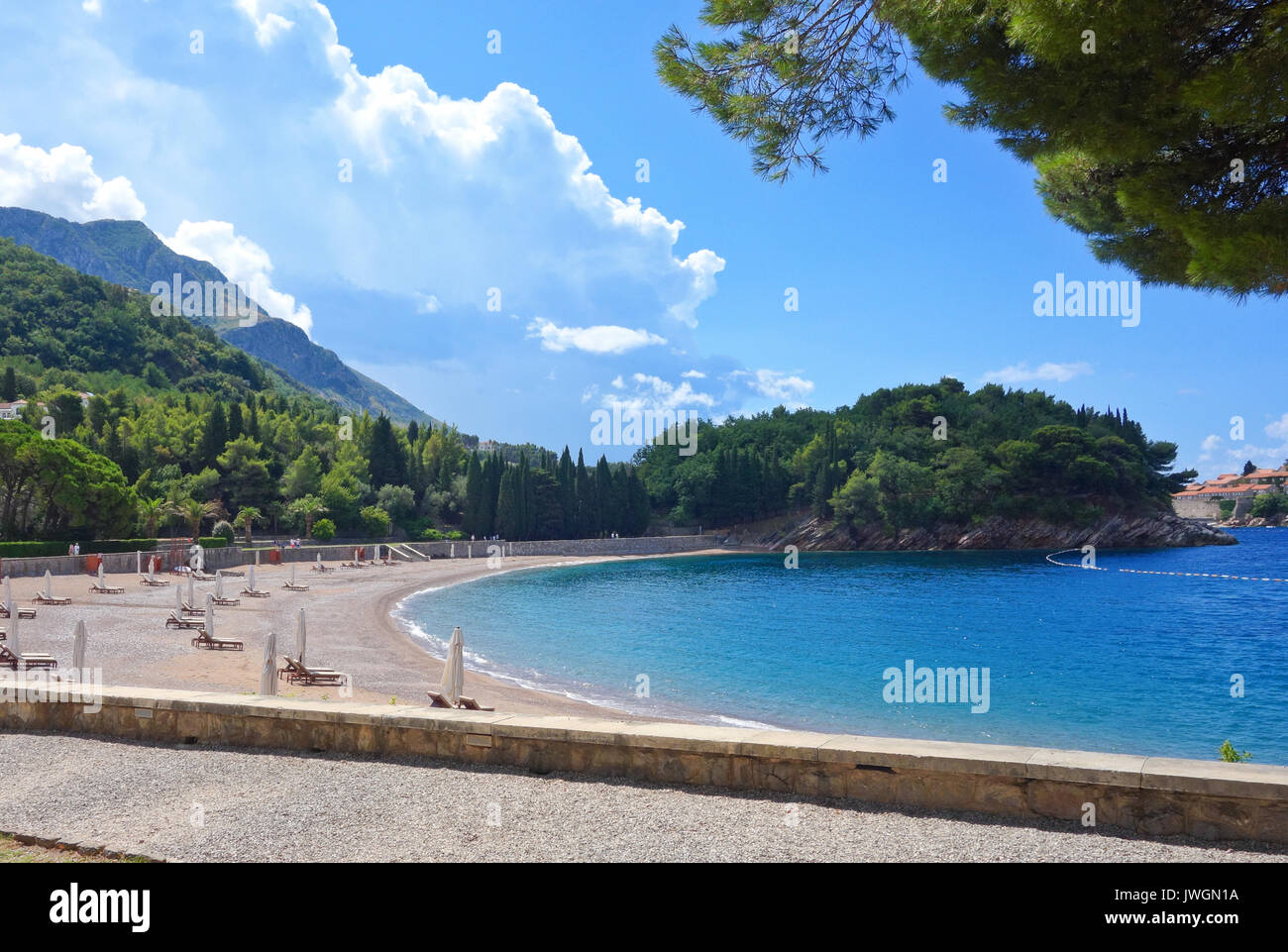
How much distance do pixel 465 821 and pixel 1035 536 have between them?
292 feet

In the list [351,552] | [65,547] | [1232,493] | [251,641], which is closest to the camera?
[251,641]

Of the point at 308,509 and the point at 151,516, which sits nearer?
the point at 151,516

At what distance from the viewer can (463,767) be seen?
5684mm

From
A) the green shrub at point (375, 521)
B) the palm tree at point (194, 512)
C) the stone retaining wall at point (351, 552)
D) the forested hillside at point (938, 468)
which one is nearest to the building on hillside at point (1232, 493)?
the forested hillside at point (938, 468)

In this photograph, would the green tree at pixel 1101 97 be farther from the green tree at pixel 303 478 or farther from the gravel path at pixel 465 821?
the green tree at pixel 303 478

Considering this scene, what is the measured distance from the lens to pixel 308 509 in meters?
60.6

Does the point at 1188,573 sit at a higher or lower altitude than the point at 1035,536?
lower

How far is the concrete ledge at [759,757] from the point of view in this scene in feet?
14.1

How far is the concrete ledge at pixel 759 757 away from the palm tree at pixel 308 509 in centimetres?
5746

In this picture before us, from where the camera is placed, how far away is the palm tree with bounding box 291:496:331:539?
2393 inches

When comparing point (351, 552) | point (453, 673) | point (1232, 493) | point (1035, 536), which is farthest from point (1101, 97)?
point (1232, 493)

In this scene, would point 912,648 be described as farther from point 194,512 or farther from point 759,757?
point 194,512
